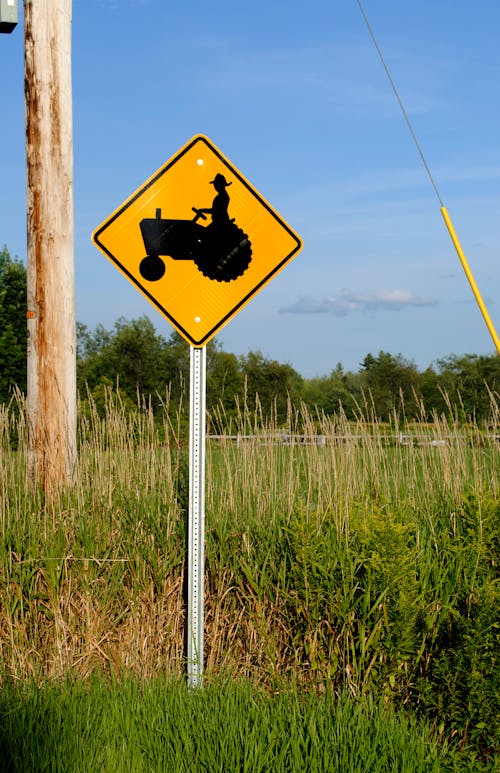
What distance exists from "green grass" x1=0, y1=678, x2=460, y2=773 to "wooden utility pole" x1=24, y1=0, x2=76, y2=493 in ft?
9.09

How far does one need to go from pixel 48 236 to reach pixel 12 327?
2905 centimetres

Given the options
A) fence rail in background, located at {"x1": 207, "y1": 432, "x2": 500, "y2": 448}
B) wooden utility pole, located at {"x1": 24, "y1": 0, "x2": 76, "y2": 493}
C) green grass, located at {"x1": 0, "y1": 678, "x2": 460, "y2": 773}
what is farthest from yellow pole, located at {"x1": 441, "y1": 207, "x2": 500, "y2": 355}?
wooden utility pole, located at {"x1": 24, "y1": 0, "x2": 76, "y2": 493}

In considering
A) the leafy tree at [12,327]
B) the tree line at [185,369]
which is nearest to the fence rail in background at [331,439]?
the tree line at [185,369]

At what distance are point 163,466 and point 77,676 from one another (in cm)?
190

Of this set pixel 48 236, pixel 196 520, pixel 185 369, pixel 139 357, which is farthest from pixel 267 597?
pixel 139 357

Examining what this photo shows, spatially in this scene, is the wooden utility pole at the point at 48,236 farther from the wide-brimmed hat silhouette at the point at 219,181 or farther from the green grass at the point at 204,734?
the green grass at the point at 204,734

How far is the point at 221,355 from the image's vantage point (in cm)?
3919

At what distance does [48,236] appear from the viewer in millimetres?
6934

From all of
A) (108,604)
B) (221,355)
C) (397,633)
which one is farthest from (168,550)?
(221,355)

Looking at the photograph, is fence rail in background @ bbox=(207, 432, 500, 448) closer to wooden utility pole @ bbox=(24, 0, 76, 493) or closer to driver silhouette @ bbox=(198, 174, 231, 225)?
wooden utility pole @ bbox=(24, 0, 76, 493)

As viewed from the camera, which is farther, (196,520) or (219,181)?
(219,181)

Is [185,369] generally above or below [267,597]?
above

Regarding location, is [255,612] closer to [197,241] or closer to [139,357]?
[197,241]

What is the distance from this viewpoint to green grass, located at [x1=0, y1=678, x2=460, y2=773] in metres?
3.75
